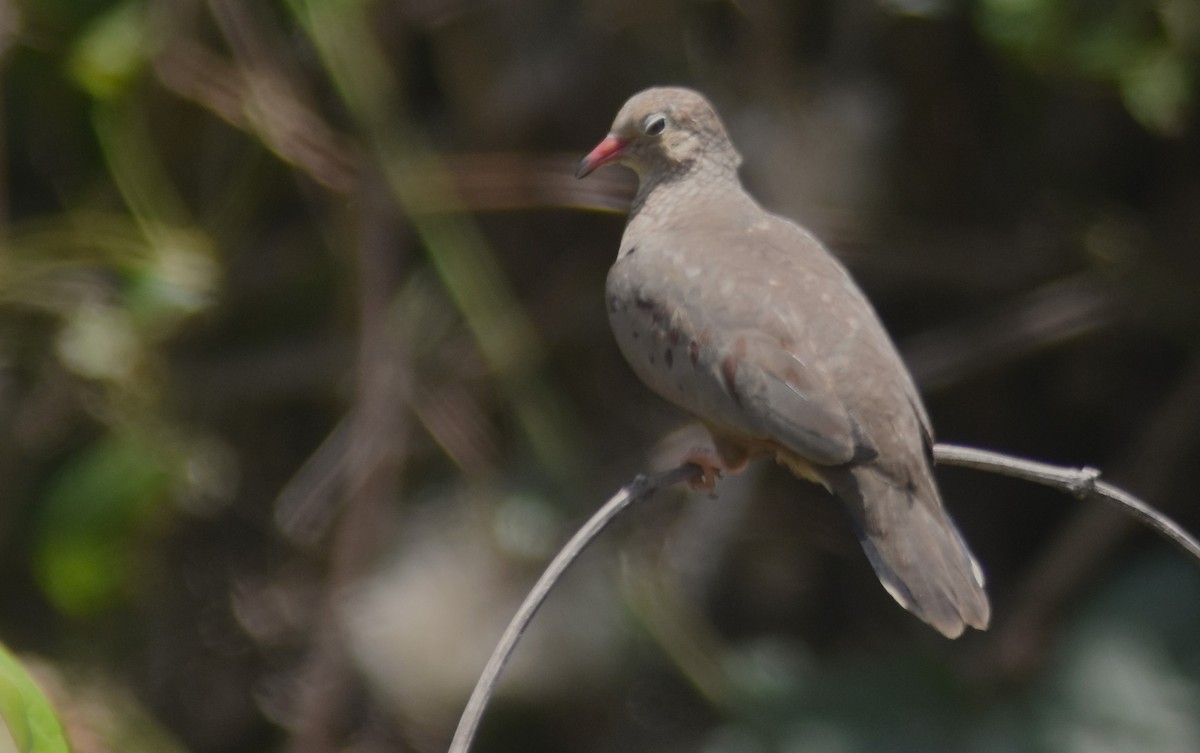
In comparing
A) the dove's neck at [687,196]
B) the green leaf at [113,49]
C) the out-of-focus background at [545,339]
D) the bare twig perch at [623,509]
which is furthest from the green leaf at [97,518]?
the bare twig perch at [623,509]

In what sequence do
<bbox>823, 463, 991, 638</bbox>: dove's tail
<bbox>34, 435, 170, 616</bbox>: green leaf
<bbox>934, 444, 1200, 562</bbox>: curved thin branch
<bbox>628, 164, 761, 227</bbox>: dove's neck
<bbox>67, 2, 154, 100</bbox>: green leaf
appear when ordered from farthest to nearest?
1. <bbox>34, 435, 170, 616</bbox>: green leaf
2. <bbox>67, 2, 154, 100</bbox>: green leaf
3. <bbox>628, 164, 761, 227</bbox>: dove's neck
4. <bbox>823, 463, 991, 638</bbox>: dove's tail
5. <bbox>934, 444, 1200, 562</bbox>: curved thin branch

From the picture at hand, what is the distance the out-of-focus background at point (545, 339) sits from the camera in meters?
4.43

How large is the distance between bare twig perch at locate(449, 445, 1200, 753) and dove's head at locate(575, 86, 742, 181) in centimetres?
115

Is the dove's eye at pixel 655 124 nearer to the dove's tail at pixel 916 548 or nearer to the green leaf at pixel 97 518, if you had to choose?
the dove's tail at pixel 916 548

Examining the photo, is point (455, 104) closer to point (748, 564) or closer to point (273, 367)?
point (273, 367)

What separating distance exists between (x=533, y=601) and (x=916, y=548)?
844 mm

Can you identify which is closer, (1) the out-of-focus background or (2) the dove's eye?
(2) the dove's eye

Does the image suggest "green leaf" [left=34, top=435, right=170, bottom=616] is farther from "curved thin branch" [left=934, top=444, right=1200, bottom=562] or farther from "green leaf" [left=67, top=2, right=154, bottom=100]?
"curved thin branch" [left=934, top=444, right=1200, bottom=562]

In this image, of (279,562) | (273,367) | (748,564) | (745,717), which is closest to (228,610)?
(279,562)

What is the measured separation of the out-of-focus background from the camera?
4430 mm

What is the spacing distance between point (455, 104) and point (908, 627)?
2.34 meters

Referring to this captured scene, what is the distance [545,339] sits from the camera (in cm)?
517

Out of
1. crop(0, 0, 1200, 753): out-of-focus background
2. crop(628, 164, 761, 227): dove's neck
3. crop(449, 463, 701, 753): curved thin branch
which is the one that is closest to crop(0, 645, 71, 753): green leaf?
crop(449, 463, 701, 753): curved thin branch

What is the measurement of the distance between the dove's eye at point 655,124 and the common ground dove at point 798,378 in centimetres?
34
